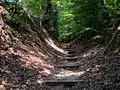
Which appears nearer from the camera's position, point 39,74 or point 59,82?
point 59,82

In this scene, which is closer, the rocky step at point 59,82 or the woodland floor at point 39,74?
the woodland floor at point 39,74

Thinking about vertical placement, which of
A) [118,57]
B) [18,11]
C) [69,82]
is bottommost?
[69,82]

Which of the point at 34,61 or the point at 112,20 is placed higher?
the point at 112,20

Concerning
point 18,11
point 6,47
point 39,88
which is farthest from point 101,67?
point 18,11

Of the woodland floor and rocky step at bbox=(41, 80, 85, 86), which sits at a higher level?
the woodland floor

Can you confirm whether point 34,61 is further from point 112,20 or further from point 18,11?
point 112,20

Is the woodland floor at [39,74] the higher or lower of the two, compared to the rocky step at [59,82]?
higher

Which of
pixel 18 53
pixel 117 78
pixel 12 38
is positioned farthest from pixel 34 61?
pixel 117 78

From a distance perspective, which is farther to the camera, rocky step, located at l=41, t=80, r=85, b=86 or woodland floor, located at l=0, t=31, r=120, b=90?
rocky step, located at l=41, t=80, r=85, b=86

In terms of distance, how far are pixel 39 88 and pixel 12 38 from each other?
3.81 m

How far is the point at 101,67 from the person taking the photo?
923 cm

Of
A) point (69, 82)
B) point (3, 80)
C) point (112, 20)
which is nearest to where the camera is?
point (3, 80)

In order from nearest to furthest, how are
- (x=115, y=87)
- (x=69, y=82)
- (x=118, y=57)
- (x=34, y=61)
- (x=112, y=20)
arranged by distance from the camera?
(x=115, y=87)
(x=69, y=82)
(x=118, y=57)
(x=34, y=61)
(x=112, y=20)

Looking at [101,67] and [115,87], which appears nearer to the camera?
[115,87]
